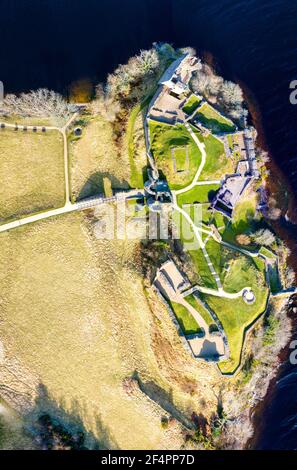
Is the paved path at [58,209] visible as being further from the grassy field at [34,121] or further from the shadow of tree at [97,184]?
the shadow of tree at [97,184]

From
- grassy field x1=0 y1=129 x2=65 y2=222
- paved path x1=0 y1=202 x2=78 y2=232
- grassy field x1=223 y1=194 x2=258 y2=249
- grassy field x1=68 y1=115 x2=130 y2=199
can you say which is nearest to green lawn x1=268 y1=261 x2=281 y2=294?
grassy field x1=223 y1=194 x2=258 y2=249

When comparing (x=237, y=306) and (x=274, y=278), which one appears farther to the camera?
Answer: (x=274, y=278)

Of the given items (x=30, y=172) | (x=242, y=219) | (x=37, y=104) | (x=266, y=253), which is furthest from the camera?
(x=242, y=219)

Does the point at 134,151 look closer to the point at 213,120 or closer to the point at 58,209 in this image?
the point at 213,120

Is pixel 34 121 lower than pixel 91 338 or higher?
higher

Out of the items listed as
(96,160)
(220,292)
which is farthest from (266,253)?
(96,160)

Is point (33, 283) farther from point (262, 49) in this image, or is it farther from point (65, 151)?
point (262, 49)

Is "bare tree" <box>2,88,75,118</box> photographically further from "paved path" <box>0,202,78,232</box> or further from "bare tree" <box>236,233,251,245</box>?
"bare tree" <box>236,233,251,245</box>
